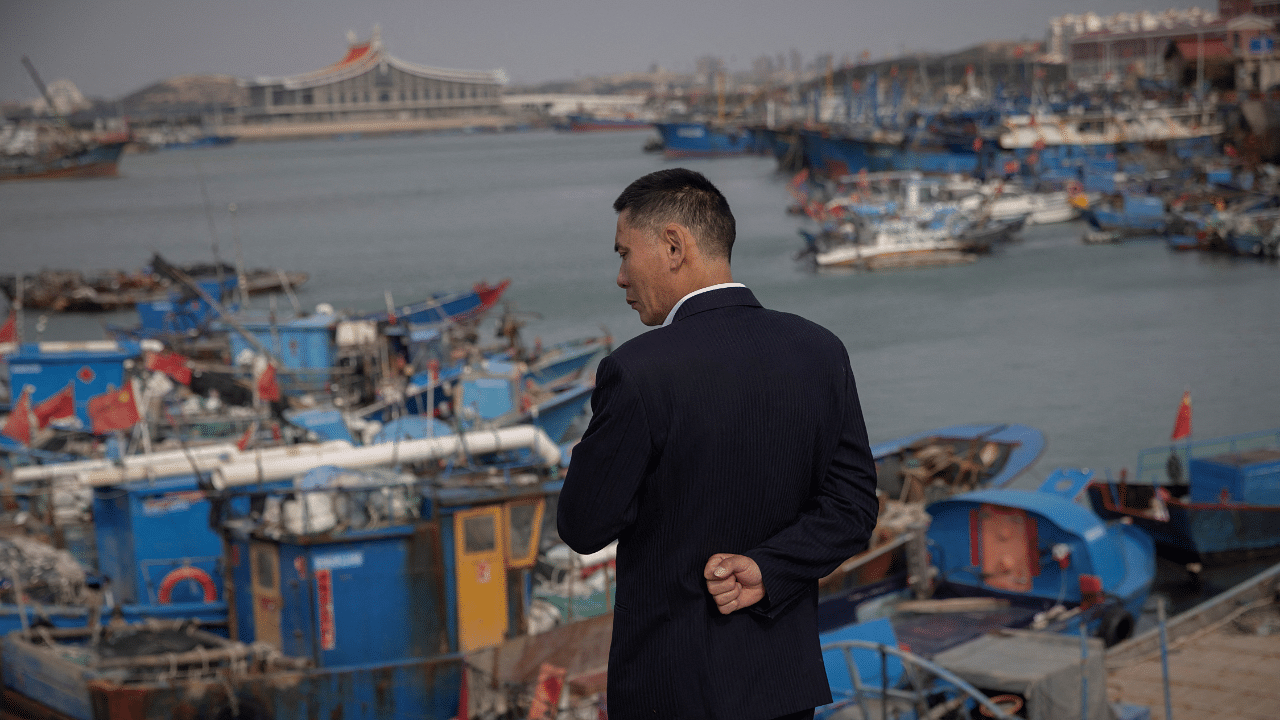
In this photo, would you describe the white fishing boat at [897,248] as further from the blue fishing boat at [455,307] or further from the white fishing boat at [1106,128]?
the white fishing boat at [1106,128]

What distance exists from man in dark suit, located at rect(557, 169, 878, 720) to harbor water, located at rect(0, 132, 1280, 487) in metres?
11.2

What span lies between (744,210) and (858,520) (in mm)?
45079

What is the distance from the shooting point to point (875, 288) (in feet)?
101

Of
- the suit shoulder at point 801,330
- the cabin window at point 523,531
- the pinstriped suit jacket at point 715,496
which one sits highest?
the suit shoulder at point 801,330

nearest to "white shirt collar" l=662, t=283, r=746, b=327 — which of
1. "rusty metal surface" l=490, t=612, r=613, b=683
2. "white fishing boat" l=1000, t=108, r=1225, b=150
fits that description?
"rusty metal surface" l=490, t=612, r=613, b=683

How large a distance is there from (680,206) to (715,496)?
42 cm

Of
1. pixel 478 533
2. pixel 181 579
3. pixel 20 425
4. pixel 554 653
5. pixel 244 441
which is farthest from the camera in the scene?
pixel 244 441

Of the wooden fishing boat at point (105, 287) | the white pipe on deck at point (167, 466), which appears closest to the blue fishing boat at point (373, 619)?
the white pipe on deck at point (167, 466)

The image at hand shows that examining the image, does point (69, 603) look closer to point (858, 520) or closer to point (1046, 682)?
point (1046, 682)

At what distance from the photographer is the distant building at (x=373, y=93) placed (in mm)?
167500

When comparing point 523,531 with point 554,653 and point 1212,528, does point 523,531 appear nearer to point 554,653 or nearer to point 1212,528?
point 554,653

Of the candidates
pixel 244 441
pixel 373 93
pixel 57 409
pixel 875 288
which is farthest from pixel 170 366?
pixel 373 93

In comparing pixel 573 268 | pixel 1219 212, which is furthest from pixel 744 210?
pixel 1219 212

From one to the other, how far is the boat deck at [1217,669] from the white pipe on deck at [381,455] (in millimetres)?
3975
